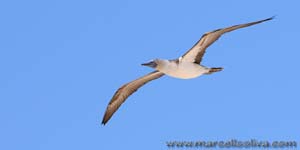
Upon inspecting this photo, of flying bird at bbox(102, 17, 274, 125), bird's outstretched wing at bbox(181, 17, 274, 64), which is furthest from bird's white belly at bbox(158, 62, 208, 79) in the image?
bird's outstretched wing at bbox(181, 17, 274, 64)

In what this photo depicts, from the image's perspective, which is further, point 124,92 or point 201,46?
point 124,92

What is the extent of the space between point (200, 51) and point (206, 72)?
1.86 feet

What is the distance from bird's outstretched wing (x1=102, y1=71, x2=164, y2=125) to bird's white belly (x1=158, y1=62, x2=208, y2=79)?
2.78 meters

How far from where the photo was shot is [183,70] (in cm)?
2573

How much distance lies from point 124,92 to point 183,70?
391 cm

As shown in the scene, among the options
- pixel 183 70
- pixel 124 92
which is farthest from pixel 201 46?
pixel 124 92

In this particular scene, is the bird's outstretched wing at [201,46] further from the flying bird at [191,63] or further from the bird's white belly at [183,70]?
the bird's white belly at [183,70]

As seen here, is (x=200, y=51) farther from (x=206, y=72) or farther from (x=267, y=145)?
(x=267, y=145)

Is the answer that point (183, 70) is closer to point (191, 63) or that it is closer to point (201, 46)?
point (191, 63)

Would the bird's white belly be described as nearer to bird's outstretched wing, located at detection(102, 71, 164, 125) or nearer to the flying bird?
the flying bird

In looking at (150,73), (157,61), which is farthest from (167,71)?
(150,73)

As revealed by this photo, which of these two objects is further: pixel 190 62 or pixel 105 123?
pixel 105 123

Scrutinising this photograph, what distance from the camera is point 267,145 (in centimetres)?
2759

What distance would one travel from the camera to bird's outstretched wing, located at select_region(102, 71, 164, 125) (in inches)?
1134
